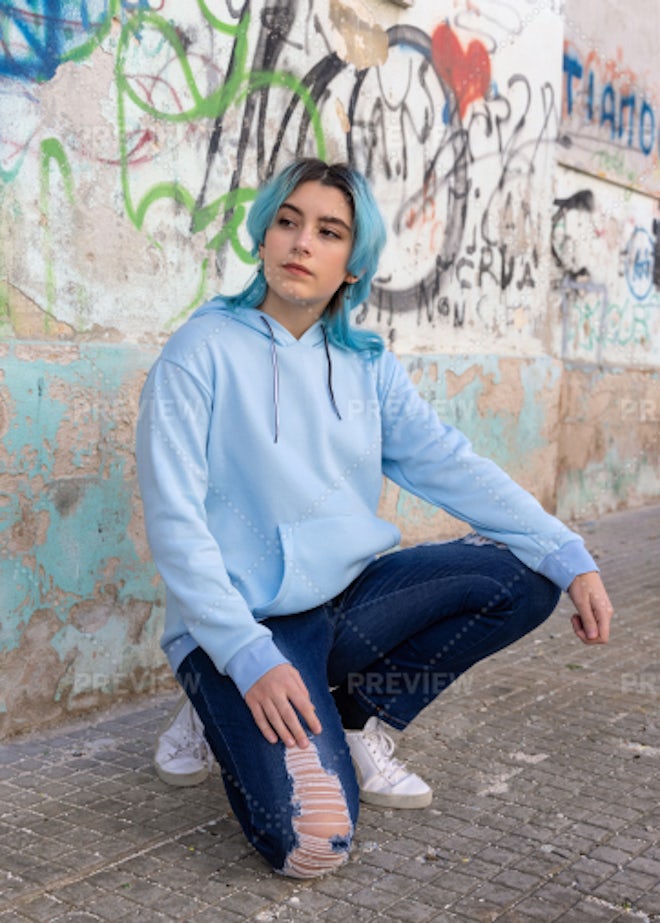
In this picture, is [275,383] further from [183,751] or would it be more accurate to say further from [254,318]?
[183,751]

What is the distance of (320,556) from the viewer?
2717 millimetres

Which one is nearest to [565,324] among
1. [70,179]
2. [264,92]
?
[264,92]

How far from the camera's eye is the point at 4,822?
8.82ft

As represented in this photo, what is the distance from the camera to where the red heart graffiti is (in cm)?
537

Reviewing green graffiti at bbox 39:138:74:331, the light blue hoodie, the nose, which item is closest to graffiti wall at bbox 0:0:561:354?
green graffiti at bbox 39:138:74:331

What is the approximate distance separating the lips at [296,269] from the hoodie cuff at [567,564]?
94cm

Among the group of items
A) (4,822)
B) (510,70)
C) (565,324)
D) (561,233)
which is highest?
(510,70)

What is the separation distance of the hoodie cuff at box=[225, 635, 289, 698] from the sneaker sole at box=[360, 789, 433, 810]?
2.17 ft

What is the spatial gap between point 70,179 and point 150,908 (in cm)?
215

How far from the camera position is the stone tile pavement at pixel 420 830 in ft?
7.61

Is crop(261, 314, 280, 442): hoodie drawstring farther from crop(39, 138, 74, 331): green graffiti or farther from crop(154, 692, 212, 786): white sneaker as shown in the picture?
crop(39, 138, 74, 331): green graffiti

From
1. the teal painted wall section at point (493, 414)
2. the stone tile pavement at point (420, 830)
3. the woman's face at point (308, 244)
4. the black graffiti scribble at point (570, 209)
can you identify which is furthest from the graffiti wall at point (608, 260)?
the woman's face at point (308, 244)

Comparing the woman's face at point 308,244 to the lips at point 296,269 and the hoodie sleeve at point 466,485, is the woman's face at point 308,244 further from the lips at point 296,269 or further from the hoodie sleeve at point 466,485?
the hoodie sleeve at point 466,485

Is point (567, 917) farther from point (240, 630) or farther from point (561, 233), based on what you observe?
point (561, 233)
